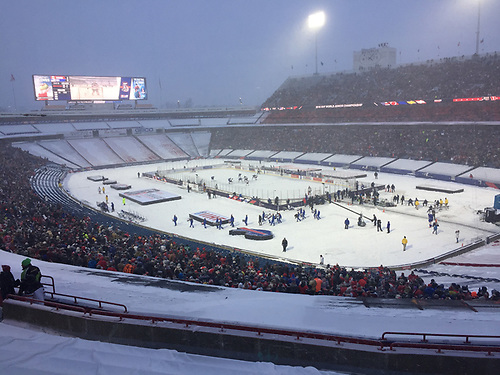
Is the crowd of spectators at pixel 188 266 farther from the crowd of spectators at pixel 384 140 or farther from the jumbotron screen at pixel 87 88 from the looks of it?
the jumbotron screen at pixel 87 88

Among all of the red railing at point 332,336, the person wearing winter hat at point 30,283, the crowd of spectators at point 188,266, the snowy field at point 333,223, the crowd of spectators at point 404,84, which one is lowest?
the snowy field at point 333,223

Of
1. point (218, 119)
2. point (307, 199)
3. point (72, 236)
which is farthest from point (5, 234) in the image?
point (218, 119)

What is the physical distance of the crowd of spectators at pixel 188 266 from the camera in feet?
39.4

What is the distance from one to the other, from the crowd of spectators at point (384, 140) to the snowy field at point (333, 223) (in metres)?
8.16

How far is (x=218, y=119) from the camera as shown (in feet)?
303

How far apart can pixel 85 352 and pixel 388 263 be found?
56.1ft

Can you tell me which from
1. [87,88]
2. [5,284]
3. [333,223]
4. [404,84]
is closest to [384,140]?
[404,84]

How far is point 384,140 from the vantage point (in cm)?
6106

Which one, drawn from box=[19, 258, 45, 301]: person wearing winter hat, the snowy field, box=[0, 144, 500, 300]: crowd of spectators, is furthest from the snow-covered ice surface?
box=[0, 144, 500, 300]: crowd of spectators

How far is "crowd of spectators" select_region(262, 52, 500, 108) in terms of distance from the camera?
190ft

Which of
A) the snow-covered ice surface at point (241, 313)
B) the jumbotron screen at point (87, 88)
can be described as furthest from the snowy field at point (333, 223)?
the jumbotron screen at point (87, 88)

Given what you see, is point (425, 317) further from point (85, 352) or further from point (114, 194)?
point (114, 194)

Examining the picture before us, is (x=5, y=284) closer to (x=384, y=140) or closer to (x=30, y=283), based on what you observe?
(x=30, y=283)

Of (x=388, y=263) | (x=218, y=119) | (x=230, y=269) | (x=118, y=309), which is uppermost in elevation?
(x=218, y=119)
